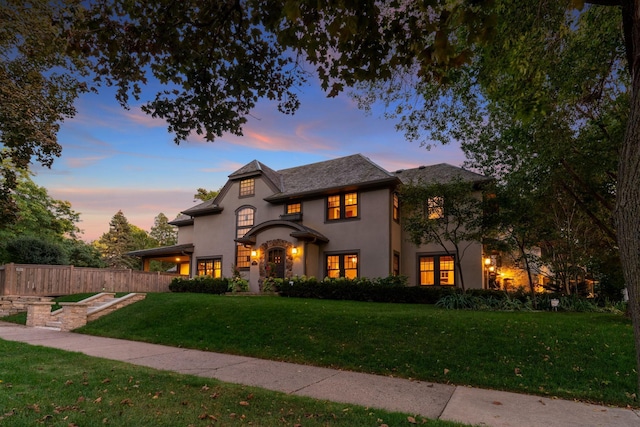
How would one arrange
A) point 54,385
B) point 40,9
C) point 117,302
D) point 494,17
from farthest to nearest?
point 117,302, point 40,9, point 54,385, point 494,17

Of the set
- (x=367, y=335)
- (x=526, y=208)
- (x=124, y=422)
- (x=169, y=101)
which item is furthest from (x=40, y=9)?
(x=526, y=208)

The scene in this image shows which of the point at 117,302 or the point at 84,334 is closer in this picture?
the point at 84,334

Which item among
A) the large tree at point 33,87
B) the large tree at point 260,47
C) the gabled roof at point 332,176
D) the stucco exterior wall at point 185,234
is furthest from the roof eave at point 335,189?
the large tree at point 33,87

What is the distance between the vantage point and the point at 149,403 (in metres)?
4.53

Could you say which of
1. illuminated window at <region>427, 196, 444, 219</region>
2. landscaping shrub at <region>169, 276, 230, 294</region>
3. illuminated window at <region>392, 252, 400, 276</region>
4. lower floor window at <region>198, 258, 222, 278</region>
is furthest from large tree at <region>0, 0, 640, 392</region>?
Answer: lower floor window at <region>198, 258, 222, 278</region>

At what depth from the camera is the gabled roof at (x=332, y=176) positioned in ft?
59.3

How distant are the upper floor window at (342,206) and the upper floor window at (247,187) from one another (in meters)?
4.92

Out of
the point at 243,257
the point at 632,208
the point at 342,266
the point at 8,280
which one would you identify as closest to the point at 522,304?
the point at 342,266

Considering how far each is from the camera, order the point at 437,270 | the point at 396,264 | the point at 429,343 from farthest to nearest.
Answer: the point at 396,264 < the point at 437,270 < the point at 429,343

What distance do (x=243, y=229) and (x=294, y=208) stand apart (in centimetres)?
336

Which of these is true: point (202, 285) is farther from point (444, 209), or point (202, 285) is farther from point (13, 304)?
point (444, 209)

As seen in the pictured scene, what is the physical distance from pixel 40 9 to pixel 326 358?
878 centimetres

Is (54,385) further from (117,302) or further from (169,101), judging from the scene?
(117,302)

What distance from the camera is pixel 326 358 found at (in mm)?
7543
